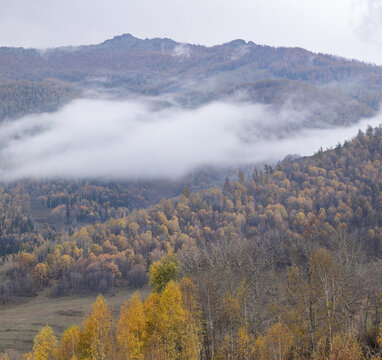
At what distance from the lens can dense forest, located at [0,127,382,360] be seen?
156ft

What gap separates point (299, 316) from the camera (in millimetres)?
52781

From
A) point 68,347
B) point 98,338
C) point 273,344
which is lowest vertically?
point 68,347

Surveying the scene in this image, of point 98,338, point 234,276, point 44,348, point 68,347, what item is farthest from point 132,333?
point 234,276

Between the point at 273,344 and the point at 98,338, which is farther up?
the point at 273,344

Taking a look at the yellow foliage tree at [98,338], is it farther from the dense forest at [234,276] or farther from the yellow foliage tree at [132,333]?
the yellow foliage tree at [132,333]

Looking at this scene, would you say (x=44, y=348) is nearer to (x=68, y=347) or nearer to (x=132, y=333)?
(x=68, y=347)

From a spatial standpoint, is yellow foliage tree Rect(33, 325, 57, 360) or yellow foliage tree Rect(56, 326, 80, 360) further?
yellow foliage tree Rect(56, 326, 80, 360)

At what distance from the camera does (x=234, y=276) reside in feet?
305

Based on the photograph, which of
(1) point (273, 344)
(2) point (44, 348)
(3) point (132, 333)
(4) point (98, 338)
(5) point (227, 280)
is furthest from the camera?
(5) point (227, 280)

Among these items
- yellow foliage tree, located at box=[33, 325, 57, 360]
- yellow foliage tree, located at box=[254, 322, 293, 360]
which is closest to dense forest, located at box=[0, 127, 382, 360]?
yellow foliage tree, located at box=[254, 322, 293, 360]

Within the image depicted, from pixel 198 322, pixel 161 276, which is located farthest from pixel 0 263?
pixel 198 322

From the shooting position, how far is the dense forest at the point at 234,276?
47.5 m

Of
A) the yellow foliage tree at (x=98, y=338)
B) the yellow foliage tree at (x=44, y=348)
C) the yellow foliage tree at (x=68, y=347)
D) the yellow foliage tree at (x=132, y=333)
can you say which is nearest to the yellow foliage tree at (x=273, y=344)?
the yellow foliage tree at (x=132, y=333)

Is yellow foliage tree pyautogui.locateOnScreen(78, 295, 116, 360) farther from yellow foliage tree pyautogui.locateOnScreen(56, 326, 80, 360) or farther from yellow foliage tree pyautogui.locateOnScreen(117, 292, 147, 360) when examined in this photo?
yellow foliage tree pyautogui.locateOnScreen(117, 292, 147, 360)
